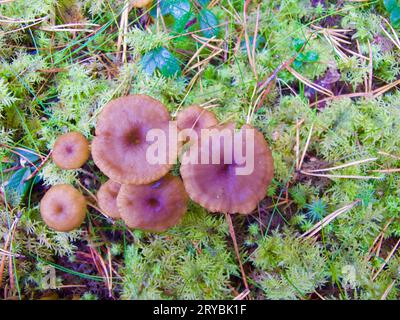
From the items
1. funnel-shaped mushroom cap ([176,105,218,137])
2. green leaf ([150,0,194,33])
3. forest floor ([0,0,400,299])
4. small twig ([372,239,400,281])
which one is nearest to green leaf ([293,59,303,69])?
forest floor ([0,0,400,299])

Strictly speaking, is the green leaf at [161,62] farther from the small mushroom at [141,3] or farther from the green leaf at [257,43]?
the green leaf at [257,43]

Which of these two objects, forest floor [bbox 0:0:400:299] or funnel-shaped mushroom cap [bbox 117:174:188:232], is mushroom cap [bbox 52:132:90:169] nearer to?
forest floor [bbox 0:0:400:299]

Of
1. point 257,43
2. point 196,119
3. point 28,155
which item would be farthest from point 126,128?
point 257,43

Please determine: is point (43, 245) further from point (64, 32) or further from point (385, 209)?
point (385, 209)

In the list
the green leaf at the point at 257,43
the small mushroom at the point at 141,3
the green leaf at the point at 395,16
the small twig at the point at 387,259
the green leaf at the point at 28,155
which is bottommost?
the small twig at the point at 387,259

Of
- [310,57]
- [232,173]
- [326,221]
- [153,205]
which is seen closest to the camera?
[232,173]

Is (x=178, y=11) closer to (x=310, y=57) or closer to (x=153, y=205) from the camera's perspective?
(x=310, y=57)

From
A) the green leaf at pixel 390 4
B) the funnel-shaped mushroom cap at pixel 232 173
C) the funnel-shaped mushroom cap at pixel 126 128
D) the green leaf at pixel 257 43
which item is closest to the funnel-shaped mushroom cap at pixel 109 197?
the funnel-shaped mushroom cap at pixel 126 128
